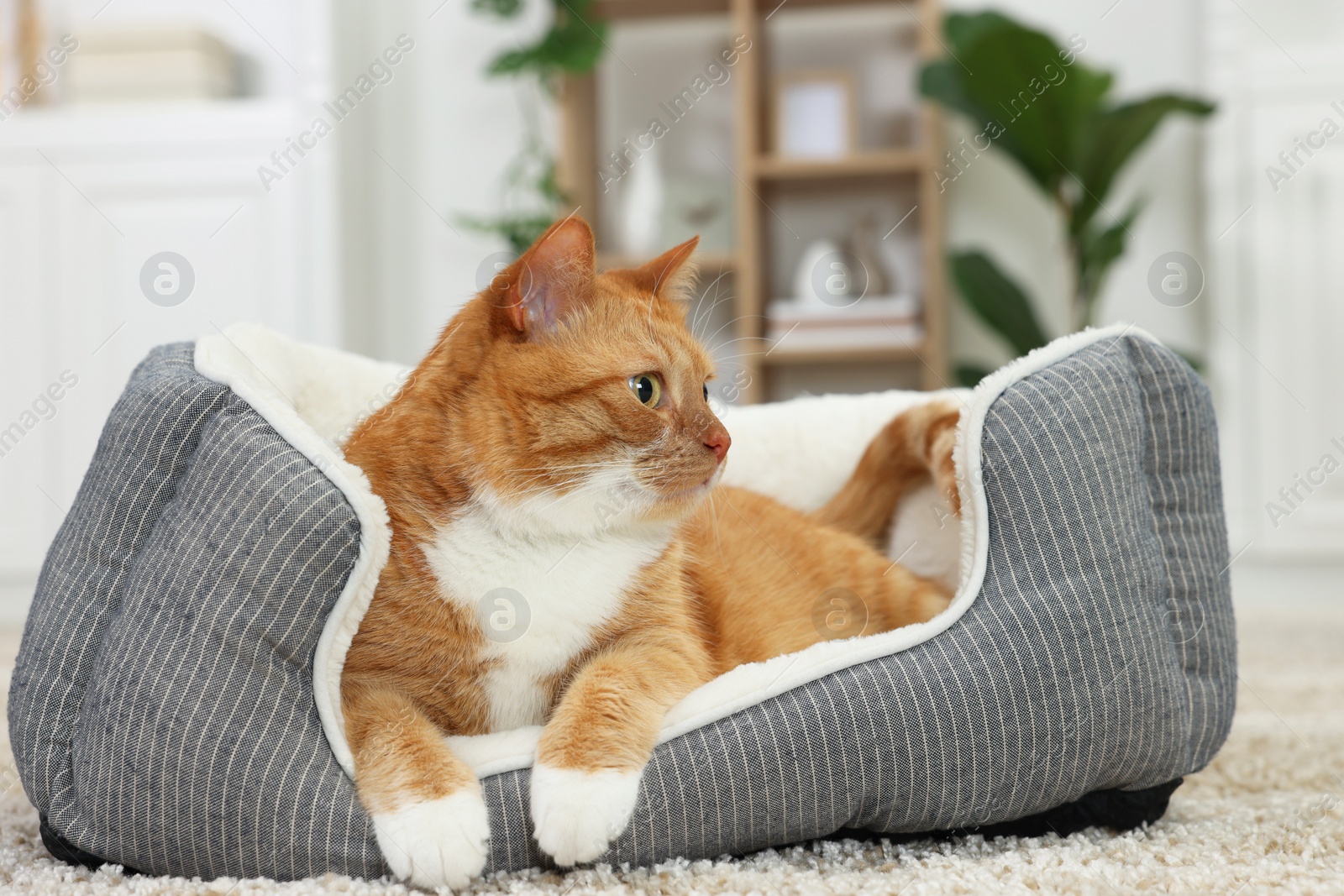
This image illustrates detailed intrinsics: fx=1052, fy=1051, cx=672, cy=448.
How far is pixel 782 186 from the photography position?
3.38 m

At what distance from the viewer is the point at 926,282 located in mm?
3055

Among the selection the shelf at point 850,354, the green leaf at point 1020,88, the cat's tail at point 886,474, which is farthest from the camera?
the shelf at point 850,354

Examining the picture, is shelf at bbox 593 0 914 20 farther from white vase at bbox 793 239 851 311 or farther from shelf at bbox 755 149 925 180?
white vase at bbox 793 239 851 311

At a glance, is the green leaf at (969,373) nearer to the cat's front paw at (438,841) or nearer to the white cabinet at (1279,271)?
the white cabinet at (1279,271)

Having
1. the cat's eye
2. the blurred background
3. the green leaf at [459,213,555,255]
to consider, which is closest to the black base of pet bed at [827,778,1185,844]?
the cat's eye

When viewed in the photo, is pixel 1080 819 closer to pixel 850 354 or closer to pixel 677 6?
pixel 850 354

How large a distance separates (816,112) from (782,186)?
250 mm

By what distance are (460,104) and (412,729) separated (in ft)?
10.2

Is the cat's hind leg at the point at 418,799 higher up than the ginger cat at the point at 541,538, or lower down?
lower down

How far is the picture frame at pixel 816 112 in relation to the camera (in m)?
3.30

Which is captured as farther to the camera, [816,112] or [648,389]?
[816,112]

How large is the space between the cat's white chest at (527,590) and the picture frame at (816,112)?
101 inches

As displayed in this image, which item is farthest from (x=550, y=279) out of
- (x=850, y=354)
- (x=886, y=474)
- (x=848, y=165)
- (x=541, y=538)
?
(x=848, y=165)

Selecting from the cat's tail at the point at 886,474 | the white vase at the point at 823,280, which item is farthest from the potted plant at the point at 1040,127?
the cat's tail at the point at 886,474
